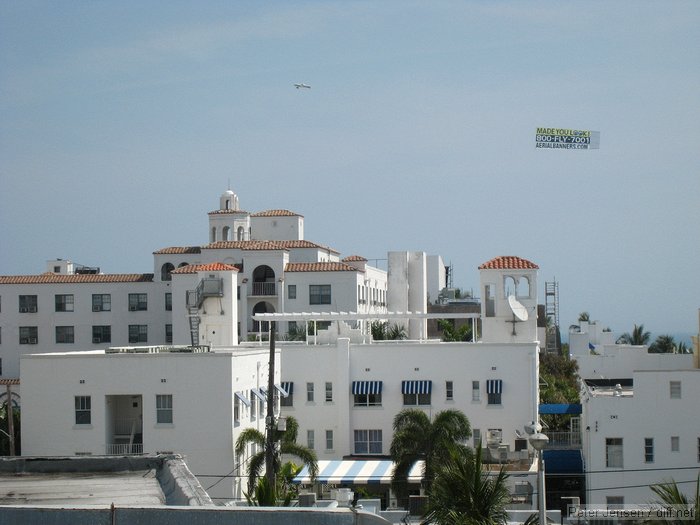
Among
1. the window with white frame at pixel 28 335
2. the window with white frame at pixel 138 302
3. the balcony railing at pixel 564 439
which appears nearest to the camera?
the balcony railing at pixel 564 439

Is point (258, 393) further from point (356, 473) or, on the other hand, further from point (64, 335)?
point (64, 335)

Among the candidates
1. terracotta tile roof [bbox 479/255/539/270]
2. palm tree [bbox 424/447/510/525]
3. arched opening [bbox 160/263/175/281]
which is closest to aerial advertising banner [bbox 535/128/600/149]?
terracotta tile roof [bbox 479/255/539/270]

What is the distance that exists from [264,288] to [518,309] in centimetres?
3331

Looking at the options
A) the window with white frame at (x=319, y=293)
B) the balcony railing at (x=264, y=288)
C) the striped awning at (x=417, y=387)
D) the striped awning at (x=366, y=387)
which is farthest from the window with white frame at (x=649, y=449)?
the balcony railing at (x=264, y=288)

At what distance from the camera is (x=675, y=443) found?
46469 millimetres

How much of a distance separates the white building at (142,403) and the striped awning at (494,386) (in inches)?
597

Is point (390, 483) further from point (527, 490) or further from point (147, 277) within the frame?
point (147, 277)

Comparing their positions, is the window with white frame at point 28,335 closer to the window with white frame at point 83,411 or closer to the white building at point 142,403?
the white building at point 142,403

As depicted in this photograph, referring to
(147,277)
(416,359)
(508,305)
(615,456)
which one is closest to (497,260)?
(508,305)

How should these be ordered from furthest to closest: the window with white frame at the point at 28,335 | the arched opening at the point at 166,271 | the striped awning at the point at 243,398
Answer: the arched opening at the point at 166,271 → the window with white frame at the point at 28,335 → the striped awning at the point at 243,398

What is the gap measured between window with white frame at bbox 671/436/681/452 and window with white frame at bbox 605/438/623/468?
6.96ft

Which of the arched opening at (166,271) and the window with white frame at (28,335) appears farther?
the arched opening at (166,271)

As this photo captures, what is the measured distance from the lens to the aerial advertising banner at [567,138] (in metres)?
54.5

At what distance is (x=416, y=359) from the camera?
5444 centimetres
